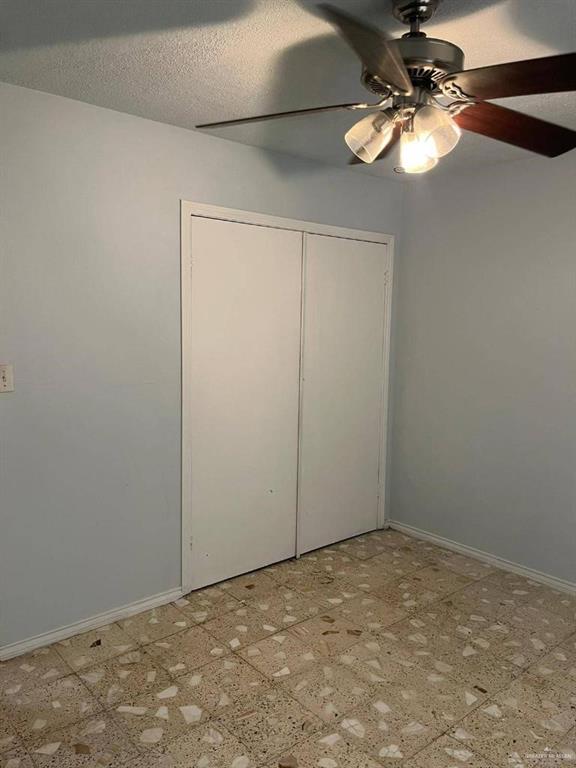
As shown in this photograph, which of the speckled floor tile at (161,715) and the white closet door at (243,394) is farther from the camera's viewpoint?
the white closet door at (243,394)

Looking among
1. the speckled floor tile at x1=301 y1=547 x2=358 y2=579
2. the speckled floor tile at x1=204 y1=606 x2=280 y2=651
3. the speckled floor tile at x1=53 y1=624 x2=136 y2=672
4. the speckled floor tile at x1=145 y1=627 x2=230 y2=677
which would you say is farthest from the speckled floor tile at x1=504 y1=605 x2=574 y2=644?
the speckled floor tile at x1=53 y1=624 x2=136 y2=672

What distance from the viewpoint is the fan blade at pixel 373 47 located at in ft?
4.23

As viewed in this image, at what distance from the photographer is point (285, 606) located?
2.93 meters

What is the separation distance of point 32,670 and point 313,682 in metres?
1.15

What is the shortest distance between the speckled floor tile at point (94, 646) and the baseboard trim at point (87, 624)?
1.1 inches

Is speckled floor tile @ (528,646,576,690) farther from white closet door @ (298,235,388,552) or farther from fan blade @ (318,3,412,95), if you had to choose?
fan blade @ (318,3,412,95)

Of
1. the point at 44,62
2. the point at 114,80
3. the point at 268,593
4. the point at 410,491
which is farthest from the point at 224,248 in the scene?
the point at 410,491

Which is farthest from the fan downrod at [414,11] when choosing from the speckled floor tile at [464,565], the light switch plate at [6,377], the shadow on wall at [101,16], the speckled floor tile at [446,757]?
the speckled floor tile at [464,565]

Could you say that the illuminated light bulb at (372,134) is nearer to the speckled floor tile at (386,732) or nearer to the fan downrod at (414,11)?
the fan downrod at (414,11)

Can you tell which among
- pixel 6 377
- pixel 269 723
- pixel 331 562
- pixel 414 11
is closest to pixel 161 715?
→ pixel 269 723

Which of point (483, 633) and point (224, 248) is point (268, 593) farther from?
point (224, 248)

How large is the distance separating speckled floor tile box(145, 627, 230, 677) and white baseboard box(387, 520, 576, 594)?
1.72 meters

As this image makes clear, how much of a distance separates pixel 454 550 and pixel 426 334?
1.39 metres

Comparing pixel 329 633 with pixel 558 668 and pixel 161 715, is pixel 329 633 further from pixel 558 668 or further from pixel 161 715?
pixel 558 668
